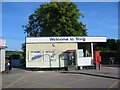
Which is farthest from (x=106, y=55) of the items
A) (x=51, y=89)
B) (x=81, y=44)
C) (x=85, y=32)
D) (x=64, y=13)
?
(x=51, y=89)

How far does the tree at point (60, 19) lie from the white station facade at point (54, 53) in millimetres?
13729

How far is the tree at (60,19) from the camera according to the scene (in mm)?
50025

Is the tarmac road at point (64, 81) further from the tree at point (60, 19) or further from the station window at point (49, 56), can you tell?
the tree at point (60, 19)

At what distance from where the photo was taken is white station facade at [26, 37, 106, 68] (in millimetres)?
35250

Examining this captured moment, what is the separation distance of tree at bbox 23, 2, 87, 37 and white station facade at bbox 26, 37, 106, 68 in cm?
1373

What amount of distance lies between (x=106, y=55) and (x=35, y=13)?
16295 mm

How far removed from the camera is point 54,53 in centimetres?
3550

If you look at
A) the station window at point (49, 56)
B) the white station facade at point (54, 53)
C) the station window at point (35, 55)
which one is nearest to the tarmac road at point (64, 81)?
the white station facade at point (54, 53)

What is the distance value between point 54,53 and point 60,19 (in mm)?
15522

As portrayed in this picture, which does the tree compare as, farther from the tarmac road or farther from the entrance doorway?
the tarmac road

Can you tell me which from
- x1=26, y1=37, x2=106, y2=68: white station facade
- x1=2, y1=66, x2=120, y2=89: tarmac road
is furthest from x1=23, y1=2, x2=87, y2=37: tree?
x1=2, y1=66, x2=120, y2=89: tarmac road

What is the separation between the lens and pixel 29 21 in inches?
2239

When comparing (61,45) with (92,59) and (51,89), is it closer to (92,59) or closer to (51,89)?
(92,59)

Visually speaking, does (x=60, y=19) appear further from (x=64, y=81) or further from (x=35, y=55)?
(x=64, y=81)
